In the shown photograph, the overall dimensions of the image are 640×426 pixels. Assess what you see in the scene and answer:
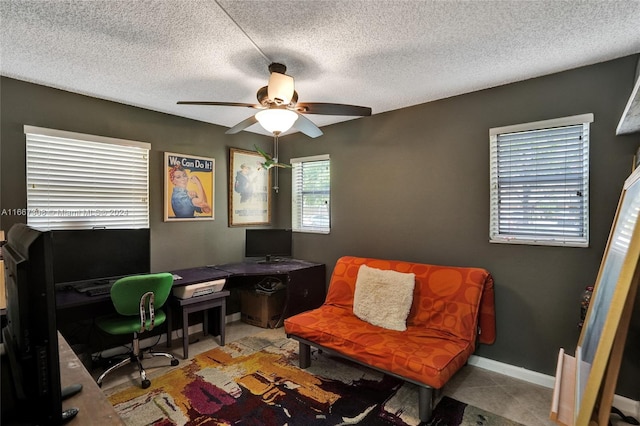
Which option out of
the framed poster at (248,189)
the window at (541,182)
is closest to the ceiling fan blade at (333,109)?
the window at (541,182)

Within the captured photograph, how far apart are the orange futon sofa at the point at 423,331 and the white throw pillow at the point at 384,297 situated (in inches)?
1.2

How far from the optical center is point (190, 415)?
2.21 metres

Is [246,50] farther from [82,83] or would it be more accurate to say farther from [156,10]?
[82,83]

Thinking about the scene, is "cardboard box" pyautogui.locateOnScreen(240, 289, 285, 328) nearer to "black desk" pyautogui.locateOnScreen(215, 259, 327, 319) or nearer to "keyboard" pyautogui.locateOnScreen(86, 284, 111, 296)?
"black desk" pyautogui.locateOnScreen(215, 259, 327, 319)

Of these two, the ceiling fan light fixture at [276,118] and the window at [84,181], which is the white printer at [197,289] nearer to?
the window at [84,181]

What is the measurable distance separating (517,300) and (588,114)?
1566 millimetres

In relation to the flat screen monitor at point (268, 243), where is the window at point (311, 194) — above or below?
above

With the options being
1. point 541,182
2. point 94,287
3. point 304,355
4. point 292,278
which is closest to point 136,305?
point 94,287

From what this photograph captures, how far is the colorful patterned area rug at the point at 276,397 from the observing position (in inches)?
85.4

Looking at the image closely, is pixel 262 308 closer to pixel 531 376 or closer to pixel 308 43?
pixel 531 376

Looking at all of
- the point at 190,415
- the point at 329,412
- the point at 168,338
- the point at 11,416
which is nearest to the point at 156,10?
the point at 11,416

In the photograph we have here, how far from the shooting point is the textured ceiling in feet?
5.69

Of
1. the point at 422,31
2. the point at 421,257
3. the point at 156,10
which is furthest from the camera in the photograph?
the point at 421,257

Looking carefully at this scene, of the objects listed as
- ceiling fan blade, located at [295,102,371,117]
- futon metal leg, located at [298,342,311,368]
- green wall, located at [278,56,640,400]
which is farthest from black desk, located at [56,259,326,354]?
ceiling fan blade, located at [295,102,371,117]
